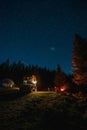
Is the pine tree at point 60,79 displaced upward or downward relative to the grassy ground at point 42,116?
upward

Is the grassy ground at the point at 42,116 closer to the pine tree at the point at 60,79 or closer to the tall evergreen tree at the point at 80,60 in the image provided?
the tall evergreen tree at the point at 80,60

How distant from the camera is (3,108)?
84.8ft

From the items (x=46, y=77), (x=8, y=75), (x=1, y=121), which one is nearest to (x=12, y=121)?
(x=1, y=121)

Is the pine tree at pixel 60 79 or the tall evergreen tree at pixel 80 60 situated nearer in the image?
the tall evergreen tree at pixel 80 60

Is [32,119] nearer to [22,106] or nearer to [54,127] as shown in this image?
[54,127]

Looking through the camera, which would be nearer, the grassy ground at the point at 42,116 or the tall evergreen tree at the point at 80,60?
the grassy ground at the point at 42,116

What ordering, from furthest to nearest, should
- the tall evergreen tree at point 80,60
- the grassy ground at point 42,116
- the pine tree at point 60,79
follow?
1. the pine tree at point 60,79
2. the tall evergreen tree at point 80,60
3. the grassy ground at point 42,116

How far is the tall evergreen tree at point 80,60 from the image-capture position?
35.8 meters

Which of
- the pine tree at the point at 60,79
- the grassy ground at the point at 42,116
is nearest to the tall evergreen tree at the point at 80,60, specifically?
the grassy ground at the point at 42,116

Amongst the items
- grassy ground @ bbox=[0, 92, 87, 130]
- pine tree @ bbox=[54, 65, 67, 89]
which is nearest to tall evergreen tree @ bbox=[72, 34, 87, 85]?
grassy ground @ bbox=[0, 92, 87, 130]

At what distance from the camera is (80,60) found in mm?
36156

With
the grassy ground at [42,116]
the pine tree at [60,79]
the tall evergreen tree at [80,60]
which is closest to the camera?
the grassy ground at [42,116]

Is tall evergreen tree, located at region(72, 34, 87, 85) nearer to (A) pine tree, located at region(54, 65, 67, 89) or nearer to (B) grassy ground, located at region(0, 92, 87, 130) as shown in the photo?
(B) grassy ground, located at region(0, 92, 87, 130)

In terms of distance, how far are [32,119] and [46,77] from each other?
345ft
